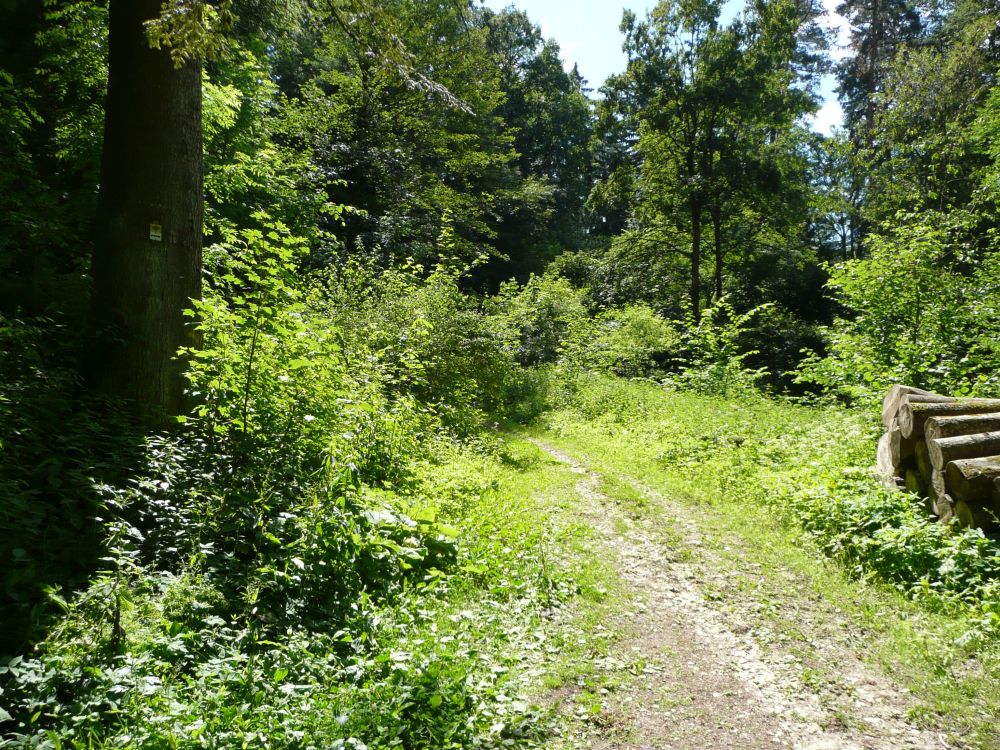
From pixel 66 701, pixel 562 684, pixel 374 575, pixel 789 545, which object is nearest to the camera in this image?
pixel 66 701

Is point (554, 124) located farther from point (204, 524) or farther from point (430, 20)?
point (204, 524)

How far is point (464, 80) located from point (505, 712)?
25.1 metres

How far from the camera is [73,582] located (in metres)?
3.42

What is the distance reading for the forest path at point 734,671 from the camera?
11.5 feet

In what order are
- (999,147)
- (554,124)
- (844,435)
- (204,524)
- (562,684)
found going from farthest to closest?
(554,124) → (999,147) → (844,435) → (204,524) → (562,684)

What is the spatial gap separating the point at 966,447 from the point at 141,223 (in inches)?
326

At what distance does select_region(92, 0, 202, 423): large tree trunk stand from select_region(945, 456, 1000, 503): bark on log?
24.4ft

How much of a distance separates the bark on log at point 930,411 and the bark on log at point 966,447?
462 millimetres

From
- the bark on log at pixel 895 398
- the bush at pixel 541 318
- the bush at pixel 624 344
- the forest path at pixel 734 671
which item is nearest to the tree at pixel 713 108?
the bush at pixel 624 344

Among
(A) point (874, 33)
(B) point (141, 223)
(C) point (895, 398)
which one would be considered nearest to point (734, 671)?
(C) point (895, 398)

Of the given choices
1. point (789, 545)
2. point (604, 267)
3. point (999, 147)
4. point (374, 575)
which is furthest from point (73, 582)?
point (604, 267)

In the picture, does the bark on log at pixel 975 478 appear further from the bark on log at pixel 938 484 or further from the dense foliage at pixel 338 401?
the dense foliage at pixel 338 401

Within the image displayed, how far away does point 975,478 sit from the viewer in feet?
17.9

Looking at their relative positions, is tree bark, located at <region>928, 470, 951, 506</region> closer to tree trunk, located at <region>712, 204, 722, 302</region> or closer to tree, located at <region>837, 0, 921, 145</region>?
tree trunk, located at <region>712, 204, 722, 302</region>
